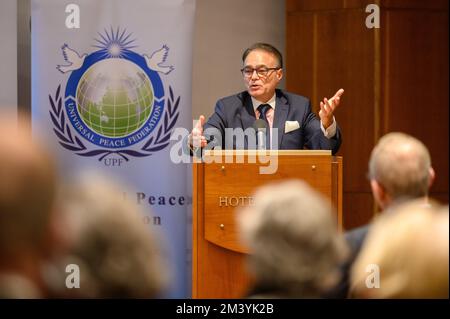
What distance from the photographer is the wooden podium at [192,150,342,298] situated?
4.32m

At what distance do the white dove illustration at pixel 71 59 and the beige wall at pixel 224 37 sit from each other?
1658 millimetres

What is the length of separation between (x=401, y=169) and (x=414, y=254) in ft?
2.40

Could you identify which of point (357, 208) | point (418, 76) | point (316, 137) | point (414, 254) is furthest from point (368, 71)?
point (414, 254)

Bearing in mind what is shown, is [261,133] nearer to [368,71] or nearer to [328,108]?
[328,108]

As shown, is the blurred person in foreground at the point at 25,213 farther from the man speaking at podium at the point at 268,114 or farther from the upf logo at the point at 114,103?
the upf logo at the point at 114,103

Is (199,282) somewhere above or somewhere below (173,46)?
below

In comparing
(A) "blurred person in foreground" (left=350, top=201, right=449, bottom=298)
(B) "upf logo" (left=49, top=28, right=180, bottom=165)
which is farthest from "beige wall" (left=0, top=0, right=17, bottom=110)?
(A) "blurred person in foreground" (left=350, top=201, right=449, bottom=298)

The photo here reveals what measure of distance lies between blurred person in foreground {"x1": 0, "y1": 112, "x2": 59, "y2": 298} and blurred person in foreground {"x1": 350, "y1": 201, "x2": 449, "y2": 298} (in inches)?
32.0

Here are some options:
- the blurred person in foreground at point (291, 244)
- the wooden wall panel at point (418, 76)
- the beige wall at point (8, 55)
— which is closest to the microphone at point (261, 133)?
the wooden wall panel at point (418, 76)

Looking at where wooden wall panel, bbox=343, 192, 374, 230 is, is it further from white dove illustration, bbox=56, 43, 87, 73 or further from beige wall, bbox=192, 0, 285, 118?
white dove illustration, bbox=56, 43, 87, 73
